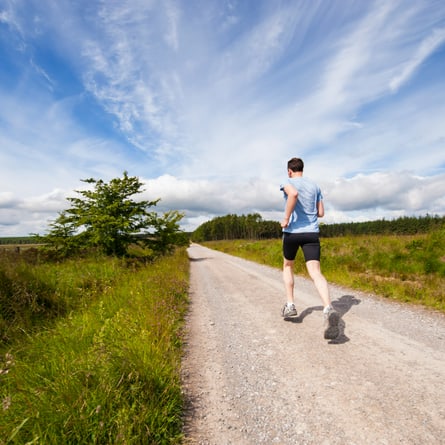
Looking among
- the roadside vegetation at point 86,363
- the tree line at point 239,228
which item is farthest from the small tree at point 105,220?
the tree line at point 239,228

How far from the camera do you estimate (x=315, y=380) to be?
2.48 m

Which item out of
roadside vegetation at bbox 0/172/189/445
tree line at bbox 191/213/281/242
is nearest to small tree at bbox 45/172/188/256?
roadside vegetation at bbox 0/172/189/445

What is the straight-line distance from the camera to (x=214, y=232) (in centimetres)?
11619

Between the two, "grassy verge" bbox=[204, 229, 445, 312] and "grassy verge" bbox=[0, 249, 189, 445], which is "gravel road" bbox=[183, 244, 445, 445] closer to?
"grassy verge" bbox=[0, 249, 189, 445]

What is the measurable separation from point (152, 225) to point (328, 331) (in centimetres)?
1424

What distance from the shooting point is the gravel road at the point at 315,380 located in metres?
1.84

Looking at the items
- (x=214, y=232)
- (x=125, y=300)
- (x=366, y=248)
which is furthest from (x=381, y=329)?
(x=214, y=232)

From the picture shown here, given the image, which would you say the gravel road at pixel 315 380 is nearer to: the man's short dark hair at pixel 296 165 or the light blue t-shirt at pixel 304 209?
the light blue t-shirt at pixel 304 209

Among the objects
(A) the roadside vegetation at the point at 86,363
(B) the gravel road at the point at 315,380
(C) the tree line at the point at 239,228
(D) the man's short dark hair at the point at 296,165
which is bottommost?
(B) the gravel road at the point at 315,380

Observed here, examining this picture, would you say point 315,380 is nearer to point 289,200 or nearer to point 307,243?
point 307,243

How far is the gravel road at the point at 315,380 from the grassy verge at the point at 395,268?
4.17ft

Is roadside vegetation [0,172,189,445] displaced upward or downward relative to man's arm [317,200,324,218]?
downward

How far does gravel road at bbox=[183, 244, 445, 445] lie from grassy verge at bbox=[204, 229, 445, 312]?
127 cm

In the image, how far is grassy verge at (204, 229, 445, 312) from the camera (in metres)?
5.71
